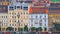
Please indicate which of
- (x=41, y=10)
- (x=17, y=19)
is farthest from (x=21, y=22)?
(x=41, y=10)

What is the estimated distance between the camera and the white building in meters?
11.3

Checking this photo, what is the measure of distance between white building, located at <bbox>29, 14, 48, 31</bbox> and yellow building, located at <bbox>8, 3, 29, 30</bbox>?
0.18 m

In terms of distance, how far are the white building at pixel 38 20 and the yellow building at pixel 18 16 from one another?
182 mm

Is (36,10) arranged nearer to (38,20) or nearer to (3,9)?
(38,20)

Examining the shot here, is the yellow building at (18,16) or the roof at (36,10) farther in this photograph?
the roof at (36,10)

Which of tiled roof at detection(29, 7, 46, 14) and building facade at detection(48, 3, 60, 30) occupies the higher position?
tiled roof at detection(29, 7, 46, 14)

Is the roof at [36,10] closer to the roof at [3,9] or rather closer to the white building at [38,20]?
the white building at [38,20]

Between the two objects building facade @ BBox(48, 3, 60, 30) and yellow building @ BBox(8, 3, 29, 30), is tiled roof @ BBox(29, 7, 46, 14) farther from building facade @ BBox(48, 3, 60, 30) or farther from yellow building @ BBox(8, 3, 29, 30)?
building facade @ BBox(48, 3, 60, 30)

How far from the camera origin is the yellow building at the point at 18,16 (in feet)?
37.4

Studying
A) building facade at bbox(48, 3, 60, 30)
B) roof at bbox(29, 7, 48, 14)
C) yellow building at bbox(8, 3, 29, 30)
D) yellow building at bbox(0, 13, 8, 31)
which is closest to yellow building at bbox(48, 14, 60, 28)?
building facade at bbox(48, 3, 60, 30)

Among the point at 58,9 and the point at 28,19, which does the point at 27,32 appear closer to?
the point at 28,19

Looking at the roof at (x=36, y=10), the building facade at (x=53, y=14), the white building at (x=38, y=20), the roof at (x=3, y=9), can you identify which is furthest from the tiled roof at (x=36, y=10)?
the roof at (x=3, y=9)

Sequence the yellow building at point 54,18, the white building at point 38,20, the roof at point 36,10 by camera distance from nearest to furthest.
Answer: the white building at point 38,20 → the roof at point 36,10 → the yellow building at point 54,18

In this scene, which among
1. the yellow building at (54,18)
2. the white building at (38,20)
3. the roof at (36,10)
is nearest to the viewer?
the white building at (38,20)
